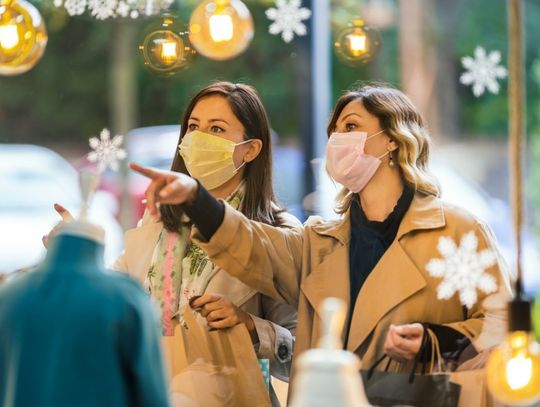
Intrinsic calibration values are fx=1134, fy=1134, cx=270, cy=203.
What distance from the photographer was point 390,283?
3.23m

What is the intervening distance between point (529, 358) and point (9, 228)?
2317 mm

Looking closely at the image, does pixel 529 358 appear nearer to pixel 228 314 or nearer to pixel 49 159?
pixel 228 314

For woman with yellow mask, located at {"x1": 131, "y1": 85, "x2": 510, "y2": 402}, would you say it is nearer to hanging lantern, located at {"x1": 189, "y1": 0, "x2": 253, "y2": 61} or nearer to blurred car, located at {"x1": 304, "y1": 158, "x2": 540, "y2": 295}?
blurred car, located at {"x1": 304, "y1": 158, "x2": 540, "y2": 295}

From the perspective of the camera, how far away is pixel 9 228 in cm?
427

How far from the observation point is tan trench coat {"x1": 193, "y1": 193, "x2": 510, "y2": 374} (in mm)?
3223

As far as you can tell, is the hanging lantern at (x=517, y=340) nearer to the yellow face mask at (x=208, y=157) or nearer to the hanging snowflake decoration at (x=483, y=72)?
the hanging snowflake decoration at (x=483, y=72)

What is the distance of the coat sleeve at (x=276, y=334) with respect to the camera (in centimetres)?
346

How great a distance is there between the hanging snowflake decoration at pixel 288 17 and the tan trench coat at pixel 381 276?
0.87 meters

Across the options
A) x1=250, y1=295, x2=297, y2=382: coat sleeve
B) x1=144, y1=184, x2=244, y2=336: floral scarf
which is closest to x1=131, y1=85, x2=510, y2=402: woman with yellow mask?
x1=250, y1=295, x2=297, y2=382: coat sleeve

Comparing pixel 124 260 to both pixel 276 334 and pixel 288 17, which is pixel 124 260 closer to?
pixel 276 334

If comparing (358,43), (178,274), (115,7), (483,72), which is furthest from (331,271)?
(115,7)

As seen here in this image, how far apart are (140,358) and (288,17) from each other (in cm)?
194

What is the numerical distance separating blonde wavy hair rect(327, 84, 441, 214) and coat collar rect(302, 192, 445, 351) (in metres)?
0.06

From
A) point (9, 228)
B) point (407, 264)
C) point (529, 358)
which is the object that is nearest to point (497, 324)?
point (407, 264)
